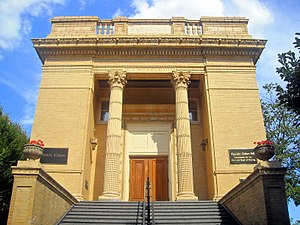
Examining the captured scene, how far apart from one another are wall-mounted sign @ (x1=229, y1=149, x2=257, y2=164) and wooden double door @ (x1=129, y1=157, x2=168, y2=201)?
3.71m

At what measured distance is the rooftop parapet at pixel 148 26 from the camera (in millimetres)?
16641

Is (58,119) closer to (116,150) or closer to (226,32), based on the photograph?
(116,150)

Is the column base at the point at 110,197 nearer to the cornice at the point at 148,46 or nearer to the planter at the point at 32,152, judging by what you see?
the planter at the point at 32,152

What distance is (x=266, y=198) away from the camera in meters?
7.97

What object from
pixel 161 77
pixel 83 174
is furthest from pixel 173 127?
pixel 83 174

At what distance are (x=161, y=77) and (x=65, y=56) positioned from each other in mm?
5090

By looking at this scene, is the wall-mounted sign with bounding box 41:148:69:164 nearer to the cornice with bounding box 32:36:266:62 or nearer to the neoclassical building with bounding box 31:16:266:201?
the neoclassical building with bounding box 31:16:266:201

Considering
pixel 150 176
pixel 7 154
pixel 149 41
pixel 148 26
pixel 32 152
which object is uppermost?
pixel 148 26

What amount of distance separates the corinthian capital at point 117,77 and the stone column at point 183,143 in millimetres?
2556

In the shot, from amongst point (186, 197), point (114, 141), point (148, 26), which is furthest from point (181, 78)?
point (186, 197)

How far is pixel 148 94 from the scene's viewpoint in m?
17.9

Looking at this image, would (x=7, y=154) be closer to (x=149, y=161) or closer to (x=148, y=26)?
(x=149, y=161)

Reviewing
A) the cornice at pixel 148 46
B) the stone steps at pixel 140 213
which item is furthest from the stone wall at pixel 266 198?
the cornice at pixel 148 46

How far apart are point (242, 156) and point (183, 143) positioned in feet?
8.99
